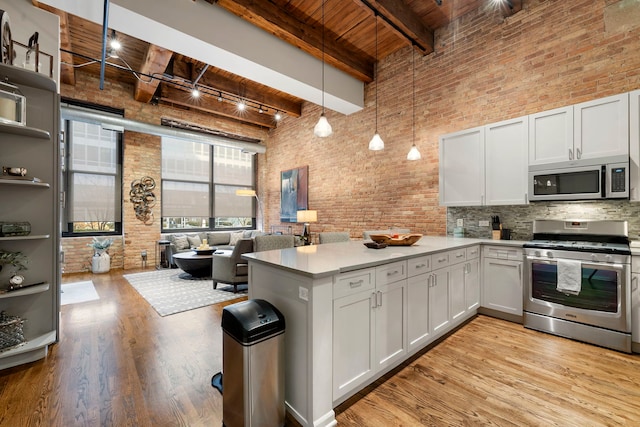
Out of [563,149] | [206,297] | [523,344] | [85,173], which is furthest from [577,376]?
[85,173]

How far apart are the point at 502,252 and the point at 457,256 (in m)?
0.77

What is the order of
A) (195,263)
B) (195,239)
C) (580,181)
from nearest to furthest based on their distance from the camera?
(580,181) < (195,263) < (195,239)

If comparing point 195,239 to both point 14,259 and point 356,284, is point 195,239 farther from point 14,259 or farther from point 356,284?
point 356,284

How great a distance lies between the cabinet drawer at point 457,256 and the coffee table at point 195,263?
14.4 ft

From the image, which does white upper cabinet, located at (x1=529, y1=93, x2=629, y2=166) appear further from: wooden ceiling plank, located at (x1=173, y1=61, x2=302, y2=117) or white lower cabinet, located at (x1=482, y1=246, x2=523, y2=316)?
wooden ceiling plank, located at (x1=173, y1=61, x2=302, y2=117)

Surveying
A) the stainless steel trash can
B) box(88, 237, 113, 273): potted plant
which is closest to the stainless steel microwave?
the stainless steel trash can

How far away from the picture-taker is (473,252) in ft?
10.8

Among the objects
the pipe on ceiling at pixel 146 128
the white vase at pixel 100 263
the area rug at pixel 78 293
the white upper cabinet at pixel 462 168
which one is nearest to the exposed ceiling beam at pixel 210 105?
the pipe on ceiling at pixel 146 128

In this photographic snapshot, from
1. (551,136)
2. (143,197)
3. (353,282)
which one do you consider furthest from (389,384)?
(143,197)

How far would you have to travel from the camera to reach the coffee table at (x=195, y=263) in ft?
17.6

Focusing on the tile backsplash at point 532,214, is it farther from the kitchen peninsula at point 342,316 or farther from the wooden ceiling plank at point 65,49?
the wooden ceiling plank at point 65,49

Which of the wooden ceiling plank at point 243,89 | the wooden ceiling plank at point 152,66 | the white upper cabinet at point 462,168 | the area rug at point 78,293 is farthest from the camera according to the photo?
the wooden ceiling plank at point 243,89

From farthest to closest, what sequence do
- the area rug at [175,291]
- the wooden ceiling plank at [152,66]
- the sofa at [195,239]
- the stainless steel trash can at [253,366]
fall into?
the sofa at [195,239]
the wooden ceiling plank at [152,66]
the area rug at [175,291]
the stainless steel trash can at [253,366]

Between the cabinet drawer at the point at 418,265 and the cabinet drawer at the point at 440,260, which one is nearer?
the cabinet drawer at the point at 418,265
